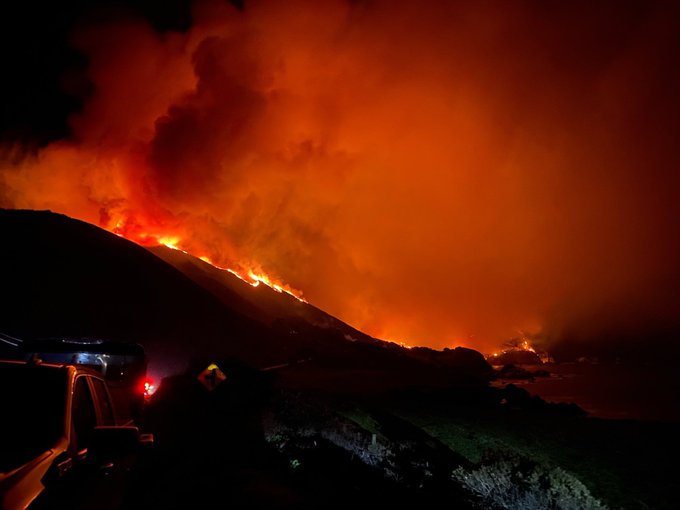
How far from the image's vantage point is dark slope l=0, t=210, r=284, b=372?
32.0m

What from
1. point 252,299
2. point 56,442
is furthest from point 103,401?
point 252,299

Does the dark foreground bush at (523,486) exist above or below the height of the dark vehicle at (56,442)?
above

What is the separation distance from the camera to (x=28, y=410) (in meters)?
3.21

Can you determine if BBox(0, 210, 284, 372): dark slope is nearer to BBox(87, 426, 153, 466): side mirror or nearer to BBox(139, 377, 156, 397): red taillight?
BBox(139, 377, 156, 397): red taillight

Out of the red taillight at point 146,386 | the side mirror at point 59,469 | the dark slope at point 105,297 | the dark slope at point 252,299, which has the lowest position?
the side mirror at point 59,469

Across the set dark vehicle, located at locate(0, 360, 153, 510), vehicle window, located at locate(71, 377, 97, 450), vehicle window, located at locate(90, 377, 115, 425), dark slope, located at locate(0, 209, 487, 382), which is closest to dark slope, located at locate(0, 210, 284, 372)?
dark slope, located at locate(0, 209, 487, 382)

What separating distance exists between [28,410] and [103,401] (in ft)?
4.27

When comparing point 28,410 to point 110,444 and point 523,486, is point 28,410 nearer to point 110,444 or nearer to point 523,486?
point 110,444

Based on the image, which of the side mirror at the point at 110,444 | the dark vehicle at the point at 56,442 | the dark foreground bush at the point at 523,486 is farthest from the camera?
the dark foreground bush at the point at 523,486

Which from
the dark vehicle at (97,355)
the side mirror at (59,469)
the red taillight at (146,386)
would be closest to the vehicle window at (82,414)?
the side mirror at (59,469)

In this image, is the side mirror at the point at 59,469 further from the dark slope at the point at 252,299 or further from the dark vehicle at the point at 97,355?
the dark slope at the point at 252,299

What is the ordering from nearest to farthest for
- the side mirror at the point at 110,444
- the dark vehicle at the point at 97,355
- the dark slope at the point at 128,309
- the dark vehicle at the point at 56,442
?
the dark vehicle at the point at 56,442 → the side mirror at the point at 110,444 → the dark vehicle at the point at 97,355 → the dark slope at the point at 128,309

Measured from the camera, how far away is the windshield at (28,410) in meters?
2.90

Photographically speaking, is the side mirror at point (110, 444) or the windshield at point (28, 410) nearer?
the windshield at point (28, 410)
